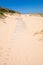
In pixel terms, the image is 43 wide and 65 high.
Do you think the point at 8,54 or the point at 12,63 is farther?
the point at 8,54

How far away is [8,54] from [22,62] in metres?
0.73

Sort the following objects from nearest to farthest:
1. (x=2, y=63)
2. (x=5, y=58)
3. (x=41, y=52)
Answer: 1. (x=2, y=63)
2. (x=5, y=58)
3. (x=41, y=52)

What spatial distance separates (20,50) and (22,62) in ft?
3.51

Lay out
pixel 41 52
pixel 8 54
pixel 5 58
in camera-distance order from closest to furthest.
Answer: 1. pixel 5 58
2. pixel 8 54
3. pixel 41 52

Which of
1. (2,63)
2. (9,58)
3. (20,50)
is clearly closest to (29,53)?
(20,50)

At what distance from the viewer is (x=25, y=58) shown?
4484 millimetres

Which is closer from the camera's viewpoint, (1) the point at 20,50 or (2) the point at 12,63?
(2) the point at 12,63

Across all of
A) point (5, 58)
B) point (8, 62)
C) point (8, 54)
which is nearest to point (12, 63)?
point (8, 62)

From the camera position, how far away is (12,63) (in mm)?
4094

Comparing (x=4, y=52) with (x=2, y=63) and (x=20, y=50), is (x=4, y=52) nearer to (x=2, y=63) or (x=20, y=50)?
(x=20, y=50)

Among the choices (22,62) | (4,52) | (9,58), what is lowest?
(22,62)

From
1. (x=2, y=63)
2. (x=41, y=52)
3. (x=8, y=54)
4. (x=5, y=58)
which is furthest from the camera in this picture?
(x=41, y=52)

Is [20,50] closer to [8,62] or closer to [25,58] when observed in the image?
[25,58]

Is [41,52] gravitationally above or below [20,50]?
below
